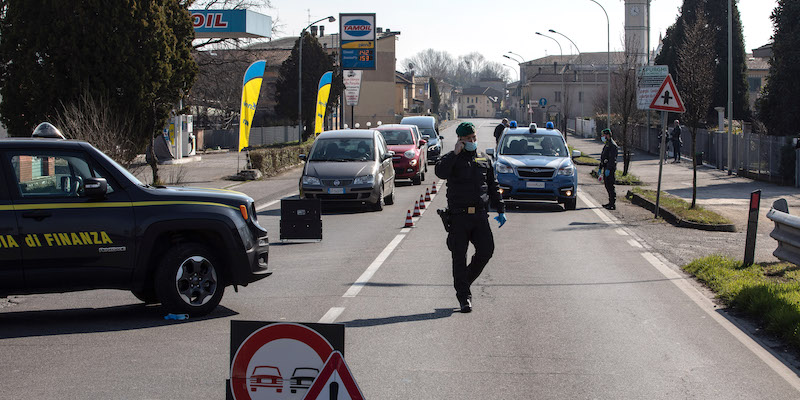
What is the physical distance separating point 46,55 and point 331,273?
42.4 feet

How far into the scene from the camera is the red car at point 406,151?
88.8 ft

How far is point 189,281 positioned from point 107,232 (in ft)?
2.84

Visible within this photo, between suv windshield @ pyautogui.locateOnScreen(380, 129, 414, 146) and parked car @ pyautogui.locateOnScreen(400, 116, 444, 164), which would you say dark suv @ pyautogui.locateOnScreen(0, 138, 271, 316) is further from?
parked car @ pyautogui.locateOnScreen(400, 116, 444, 164)

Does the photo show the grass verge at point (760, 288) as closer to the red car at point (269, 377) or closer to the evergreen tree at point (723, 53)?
the red car at point (269, 377)

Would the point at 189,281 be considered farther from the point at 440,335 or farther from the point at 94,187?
the point at 440,335

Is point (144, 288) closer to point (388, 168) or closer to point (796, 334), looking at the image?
point (796, 334)

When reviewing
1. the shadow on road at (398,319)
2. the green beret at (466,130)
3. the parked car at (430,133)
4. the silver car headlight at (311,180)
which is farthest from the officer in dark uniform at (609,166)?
the parked car at (430,133)

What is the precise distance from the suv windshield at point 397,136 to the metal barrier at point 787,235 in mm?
16882

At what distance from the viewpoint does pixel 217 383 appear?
621 cm

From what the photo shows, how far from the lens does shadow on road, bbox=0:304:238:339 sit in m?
8.02

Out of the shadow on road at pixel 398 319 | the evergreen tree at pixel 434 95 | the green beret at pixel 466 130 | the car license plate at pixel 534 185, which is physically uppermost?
the evergreen tree at pixel 434 95

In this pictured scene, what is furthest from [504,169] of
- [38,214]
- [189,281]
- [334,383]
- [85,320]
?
[334,383]

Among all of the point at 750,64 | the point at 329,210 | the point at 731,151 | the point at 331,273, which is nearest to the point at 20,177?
the point at 331,273

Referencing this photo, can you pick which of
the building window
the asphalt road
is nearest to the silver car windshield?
the asphalt road
